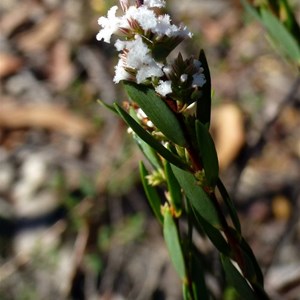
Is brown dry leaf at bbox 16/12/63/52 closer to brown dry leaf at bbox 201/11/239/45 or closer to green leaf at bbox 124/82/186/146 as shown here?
brown dry leaf at bbox 201/11/239/45

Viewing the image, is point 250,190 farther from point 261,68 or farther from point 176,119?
point 176,119

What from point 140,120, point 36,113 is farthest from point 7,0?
point 140,120

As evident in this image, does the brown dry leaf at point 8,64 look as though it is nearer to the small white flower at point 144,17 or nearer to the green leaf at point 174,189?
the green leaf at point 174,189

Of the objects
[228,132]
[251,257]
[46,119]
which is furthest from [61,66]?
[251,257]

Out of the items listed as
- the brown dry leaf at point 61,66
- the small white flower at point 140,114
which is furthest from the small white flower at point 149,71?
the brown dry leaf at point 61,66

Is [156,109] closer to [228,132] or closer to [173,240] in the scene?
[173,240]

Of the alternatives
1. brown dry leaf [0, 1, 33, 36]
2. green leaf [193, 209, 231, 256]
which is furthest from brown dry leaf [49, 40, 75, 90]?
green leaf [193, 209, 231, 256]
